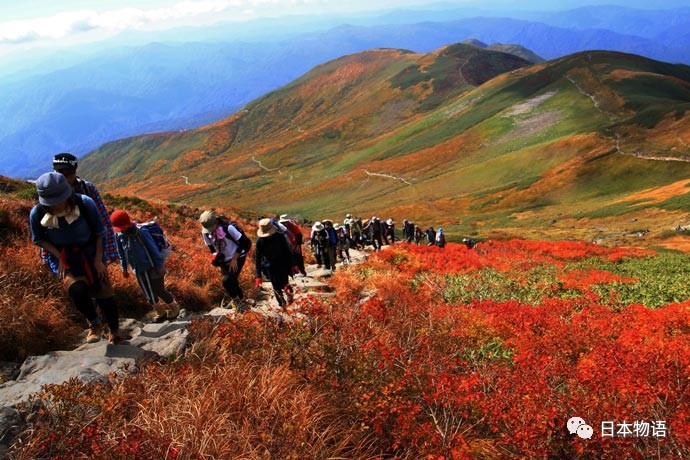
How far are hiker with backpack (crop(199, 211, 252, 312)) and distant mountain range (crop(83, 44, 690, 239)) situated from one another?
4494 cm

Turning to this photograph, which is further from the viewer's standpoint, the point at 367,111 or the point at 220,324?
the point at 367,111

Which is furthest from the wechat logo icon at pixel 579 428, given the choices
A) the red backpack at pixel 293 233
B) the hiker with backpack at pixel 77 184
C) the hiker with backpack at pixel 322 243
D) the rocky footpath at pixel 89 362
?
the hiker with backpack at pixel 322 243

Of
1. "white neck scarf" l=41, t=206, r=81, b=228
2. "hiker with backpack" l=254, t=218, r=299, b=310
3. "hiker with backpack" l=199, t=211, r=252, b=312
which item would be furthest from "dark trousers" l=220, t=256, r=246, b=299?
"white neck scarf" l=41, t=206, r=81, b=228

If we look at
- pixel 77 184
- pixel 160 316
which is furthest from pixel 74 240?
pixel 160 316

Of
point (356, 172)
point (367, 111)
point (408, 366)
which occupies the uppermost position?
point (367, 111)

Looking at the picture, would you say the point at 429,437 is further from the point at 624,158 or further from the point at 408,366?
the point at 624,158

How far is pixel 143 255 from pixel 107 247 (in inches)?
48.2

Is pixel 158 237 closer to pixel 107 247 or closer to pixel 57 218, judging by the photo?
pixel 107 247

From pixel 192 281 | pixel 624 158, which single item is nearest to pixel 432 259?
pixel 192 281

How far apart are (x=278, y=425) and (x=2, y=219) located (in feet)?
31.0

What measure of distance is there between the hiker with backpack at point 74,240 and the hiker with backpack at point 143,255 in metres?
1.41

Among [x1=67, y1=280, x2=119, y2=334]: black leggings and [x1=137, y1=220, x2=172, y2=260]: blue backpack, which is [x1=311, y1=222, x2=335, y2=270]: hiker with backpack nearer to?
[x1=137, y1=220, x2=172, y2=260]: blue backpack

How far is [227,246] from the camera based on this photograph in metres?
8.23

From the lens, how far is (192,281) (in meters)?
10.3
